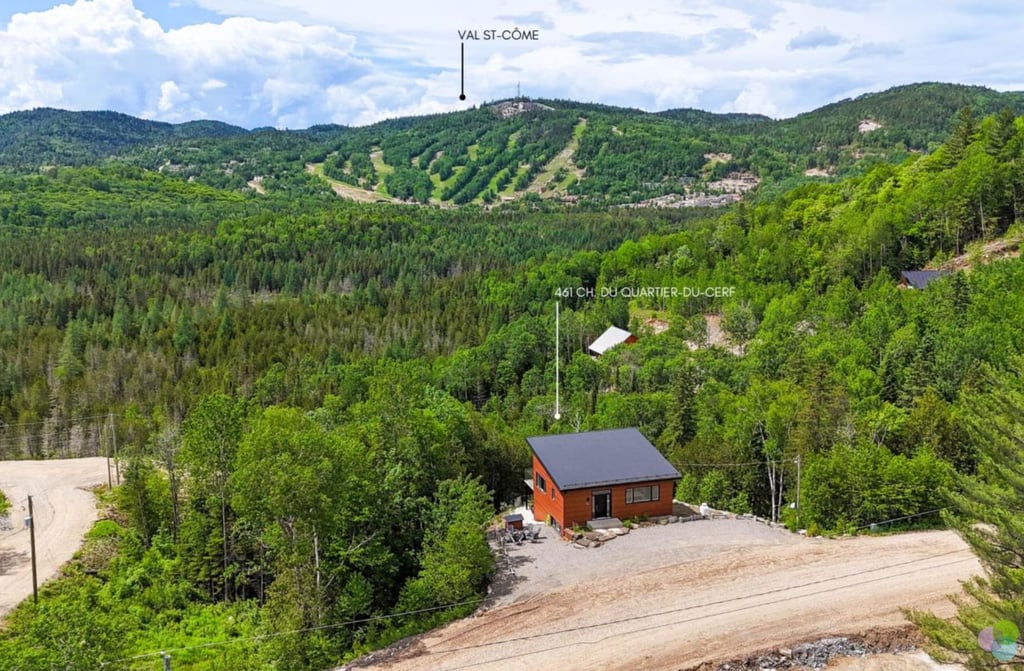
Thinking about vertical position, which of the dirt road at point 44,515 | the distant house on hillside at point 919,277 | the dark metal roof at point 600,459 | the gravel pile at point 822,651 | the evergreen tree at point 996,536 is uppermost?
the distant house on hillside at point 919,277

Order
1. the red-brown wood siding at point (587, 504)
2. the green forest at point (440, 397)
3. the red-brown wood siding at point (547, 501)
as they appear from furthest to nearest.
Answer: the red-brown wood siding at point (547, 501), the red-brown wood siding at point (587, 504), the green forest at point (440, 397)

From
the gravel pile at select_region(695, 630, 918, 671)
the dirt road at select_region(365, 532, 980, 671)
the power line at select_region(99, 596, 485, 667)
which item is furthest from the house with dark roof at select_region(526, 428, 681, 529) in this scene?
the gravel pile at select_region(695, 630, 918, 671)

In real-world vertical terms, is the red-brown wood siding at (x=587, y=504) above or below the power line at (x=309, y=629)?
above

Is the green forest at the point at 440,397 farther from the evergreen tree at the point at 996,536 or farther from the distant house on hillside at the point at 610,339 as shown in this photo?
the distant house on hillside at the point at 610,339

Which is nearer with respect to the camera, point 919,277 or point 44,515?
point 44,515

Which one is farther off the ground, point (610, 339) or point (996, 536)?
point (996, 536)

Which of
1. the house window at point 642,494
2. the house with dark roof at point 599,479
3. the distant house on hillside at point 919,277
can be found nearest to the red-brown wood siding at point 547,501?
the house with dark roof at point 599,479

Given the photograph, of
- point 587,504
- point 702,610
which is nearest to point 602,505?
point 587,504

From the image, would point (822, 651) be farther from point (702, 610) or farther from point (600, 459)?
point (600, 459)

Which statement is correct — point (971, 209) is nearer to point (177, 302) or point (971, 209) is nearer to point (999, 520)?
point (999, 520)
